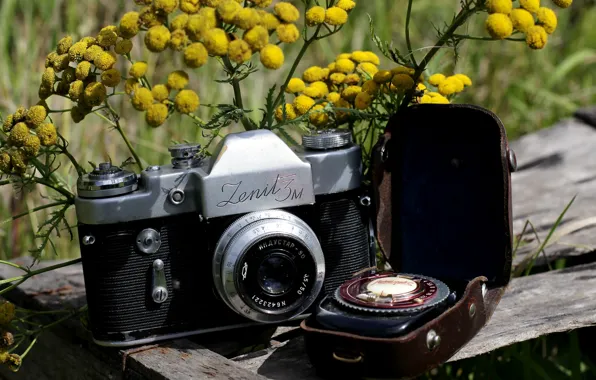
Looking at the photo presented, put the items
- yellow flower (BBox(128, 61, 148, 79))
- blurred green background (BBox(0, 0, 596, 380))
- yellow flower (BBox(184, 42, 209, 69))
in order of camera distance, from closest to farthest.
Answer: yellow flower (BBox(184, 42, 209, 69)) < yellow flower (BBox(128, 61, 148, 79)) < blurred green background (BBox(0, 0, 596, 380))

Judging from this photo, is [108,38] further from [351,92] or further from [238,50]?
[351,92]

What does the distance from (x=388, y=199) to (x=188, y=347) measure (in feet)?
1.29

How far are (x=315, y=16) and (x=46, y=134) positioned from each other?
415mm

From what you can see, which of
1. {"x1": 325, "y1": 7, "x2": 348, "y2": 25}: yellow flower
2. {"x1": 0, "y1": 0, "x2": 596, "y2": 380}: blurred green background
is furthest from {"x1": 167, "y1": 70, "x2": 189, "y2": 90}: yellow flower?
{"x1": 0, "y1": 0, "x2": 596, "y2": 380}: blurred green background

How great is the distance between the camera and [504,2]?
1209 millimetres

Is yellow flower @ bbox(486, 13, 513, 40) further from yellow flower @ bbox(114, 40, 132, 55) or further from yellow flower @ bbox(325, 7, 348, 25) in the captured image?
yellow flower @ bbox(114, 40, 132, 55)

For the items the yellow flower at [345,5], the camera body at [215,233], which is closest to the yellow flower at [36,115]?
the camera body at [215,233]

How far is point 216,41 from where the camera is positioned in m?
1.14

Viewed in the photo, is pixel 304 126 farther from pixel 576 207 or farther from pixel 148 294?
pixel 576 207

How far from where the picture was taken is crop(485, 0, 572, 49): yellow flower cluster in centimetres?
119

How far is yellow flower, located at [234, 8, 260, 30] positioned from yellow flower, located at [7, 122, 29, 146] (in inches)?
13.6

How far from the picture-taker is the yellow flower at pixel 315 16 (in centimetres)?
125

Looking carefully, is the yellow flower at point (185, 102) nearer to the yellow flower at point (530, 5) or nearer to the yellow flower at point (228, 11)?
the yellow flower at point (228, 11)

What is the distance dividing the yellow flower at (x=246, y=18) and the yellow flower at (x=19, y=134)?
0.35 meters
